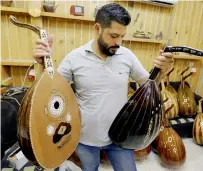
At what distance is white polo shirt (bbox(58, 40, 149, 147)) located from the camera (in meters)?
1.09

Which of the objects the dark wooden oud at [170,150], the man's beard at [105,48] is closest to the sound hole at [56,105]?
the man's beard at [105,48]

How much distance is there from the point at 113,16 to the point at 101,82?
0.39 m

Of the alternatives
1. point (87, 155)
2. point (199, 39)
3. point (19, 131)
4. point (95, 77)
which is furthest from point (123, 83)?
point (199, 39)

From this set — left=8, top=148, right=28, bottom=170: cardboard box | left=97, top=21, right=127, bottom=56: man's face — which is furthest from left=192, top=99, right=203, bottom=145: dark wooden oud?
left=8, top=148, right=28, bottom=170: cardboard box

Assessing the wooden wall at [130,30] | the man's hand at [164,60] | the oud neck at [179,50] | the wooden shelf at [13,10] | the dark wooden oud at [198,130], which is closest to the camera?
the oud neck at [179,50]

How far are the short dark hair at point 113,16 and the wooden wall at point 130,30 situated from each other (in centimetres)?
104

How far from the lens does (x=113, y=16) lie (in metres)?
1.02

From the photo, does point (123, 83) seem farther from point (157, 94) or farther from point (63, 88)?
point (63, 88)

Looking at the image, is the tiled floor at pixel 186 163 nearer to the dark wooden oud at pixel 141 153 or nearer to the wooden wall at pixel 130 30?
the dark wooden oud at pixel 141 153

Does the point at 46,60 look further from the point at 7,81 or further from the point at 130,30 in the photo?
the point at 130,30

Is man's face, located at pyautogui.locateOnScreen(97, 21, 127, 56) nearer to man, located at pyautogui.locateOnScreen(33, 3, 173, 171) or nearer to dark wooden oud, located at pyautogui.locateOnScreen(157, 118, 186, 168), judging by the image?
man, located at pyautogui.locateOnScreen(33, 3, 173, 171)

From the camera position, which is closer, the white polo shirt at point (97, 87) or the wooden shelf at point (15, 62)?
the white polo shirt at point (97, 87)

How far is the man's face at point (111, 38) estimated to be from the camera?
1.03m

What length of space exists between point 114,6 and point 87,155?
3.14 ft
